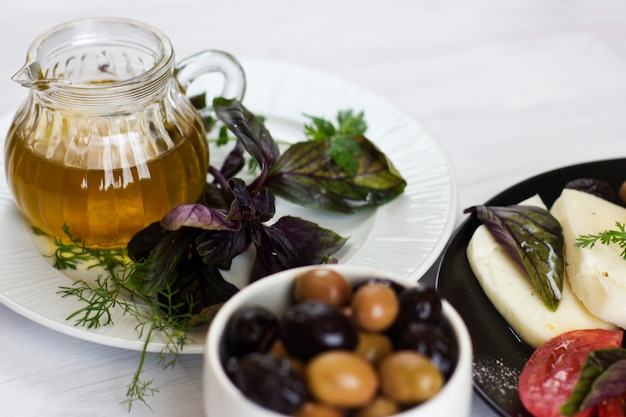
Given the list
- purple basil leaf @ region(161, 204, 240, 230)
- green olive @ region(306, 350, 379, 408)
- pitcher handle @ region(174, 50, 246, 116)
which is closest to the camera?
green olive @ region(306, 350, 379, 408)

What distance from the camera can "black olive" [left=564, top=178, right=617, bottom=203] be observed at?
56.6 inches

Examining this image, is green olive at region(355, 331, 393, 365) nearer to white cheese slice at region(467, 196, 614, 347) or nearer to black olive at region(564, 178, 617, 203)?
white cheese slice at region(467, 196, 614, 347)

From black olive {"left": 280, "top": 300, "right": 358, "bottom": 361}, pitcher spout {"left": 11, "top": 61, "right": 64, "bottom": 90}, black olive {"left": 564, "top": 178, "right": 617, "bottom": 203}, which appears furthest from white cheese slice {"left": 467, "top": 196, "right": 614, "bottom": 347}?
pitcher spout {"left": 11, "top": 61, "right": 64, "bottom": 90}

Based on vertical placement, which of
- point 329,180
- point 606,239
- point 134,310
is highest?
point 606,239

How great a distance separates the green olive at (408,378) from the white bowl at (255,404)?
0.01 m

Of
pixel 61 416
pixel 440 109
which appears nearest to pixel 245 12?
pixel 440 109

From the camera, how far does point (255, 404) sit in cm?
76

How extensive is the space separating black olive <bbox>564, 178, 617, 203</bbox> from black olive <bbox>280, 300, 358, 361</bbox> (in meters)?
0.79

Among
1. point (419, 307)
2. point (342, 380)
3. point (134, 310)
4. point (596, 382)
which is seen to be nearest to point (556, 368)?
point (596, 382)

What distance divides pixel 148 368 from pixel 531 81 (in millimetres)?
1297

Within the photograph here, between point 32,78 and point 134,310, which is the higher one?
point 32,78

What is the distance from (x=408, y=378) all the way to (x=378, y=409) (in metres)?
0.04

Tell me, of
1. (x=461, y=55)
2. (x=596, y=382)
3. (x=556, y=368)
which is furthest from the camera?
(x=461, y=55)

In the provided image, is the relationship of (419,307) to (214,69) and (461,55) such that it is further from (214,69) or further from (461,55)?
(461,55)
